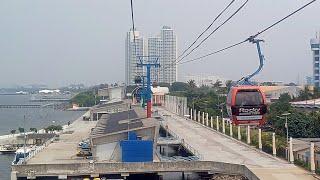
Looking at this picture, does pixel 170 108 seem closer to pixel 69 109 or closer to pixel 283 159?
pixel 283 159

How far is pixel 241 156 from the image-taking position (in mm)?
29516

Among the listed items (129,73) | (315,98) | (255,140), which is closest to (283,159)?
(255,140)

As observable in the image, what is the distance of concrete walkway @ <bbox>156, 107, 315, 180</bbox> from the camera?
2330cm

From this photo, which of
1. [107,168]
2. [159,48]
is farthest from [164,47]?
[107,168]

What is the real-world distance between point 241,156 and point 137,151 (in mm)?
5580

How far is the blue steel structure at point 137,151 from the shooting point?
Result: 28.4 m

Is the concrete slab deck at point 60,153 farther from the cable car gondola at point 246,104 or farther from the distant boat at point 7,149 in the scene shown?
the cable car gondola at point 246,104

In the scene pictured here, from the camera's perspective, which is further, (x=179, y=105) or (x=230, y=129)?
(x=179, y=105)

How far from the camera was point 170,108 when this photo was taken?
86875 mm

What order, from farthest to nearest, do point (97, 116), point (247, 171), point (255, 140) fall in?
point (97, 116) → point (255, 140) → point (247, 171)

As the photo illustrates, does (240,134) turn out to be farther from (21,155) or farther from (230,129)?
(21,155)

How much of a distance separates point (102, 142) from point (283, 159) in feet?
31.6

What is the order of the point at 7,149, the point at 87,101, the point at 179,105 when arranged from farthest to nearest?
the point at 87,101, the point at 179,105, the point at 7,149

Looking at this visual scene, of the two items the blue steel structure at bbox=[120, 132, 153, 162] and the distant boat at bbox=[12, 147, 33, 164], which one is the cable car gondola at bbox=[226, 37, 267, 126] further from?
the distant boat at bbox=[12, 147, 33, 164]
